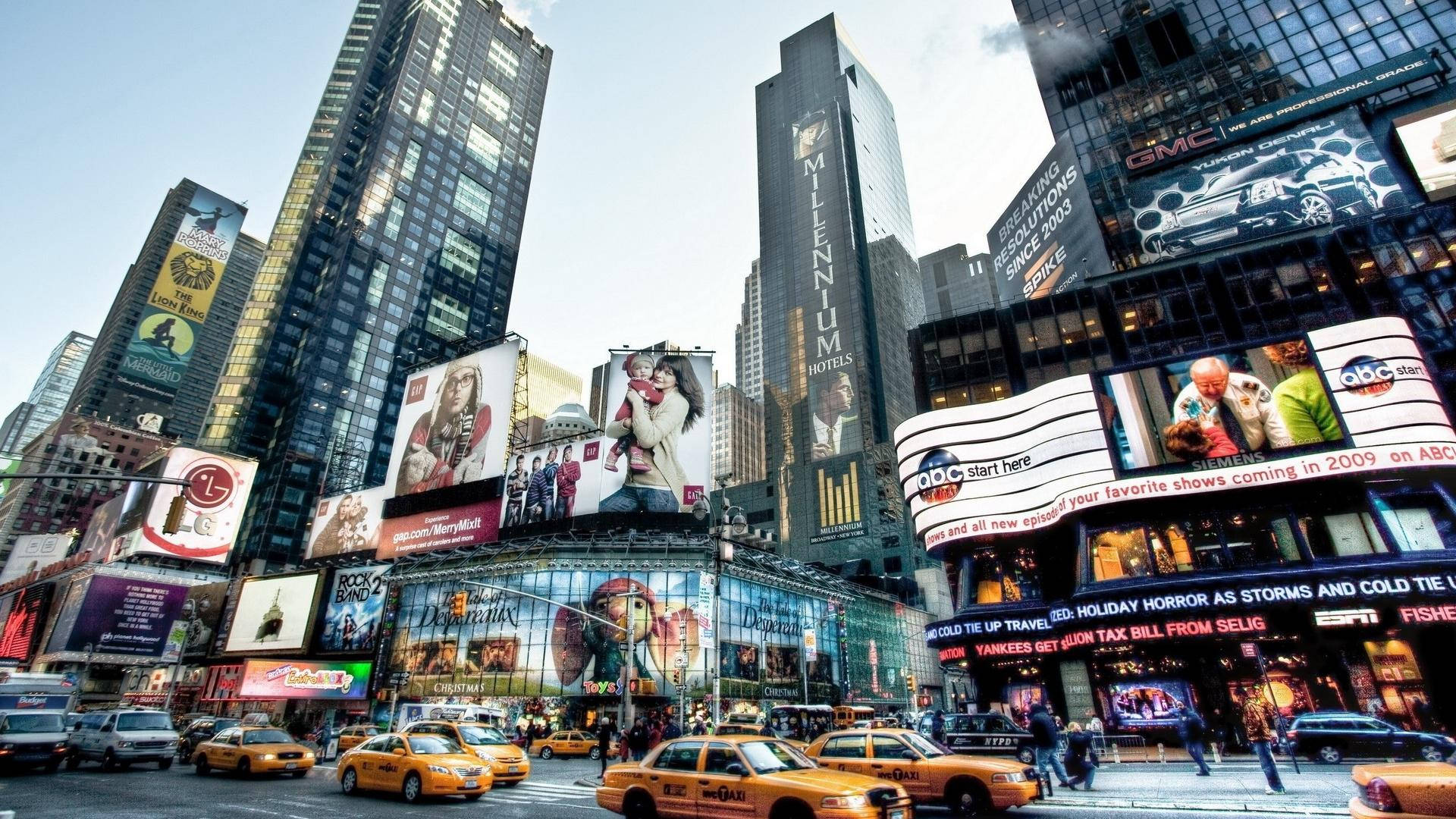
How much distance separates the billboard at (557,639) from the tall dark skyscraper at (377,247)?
3723 cm

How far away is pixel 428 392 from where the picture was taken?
208 ft

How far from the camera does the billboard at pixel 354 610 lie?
167 feet

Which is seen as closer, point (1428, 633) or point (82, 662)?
point (1428, 633)

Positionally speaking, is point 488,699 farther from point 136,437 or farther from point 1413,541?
point 136,437

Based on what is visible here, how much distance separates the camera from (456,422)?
6066cm

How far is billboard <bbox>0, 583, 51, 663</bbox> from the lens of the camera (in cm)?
6259

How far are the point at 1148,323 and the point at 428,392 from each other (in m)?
61.1

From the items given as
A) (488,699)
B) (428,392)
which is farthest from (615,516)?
(428,392)

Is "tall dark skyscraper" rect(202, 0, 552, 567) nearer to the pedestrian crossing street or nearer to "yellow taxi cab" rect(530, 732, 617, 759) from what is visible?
"yellow taxi cab" rect(530, 732, 617, 759)

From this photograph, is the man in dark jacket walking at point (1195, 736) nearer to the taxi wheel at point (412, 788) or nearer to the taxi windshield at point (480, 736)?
the taxi windshield at point (480, 736)

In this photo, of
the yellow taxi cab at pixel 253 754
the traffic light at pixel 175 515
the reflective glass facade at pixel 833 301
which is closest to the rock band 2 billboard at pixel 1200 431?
the yellow taxi cab at pixel 253 754

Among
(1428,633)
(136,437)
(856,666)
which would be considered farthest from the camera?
(136,437)

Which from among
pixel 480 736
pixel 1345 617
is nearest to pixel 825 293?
A: pixel 1345 617

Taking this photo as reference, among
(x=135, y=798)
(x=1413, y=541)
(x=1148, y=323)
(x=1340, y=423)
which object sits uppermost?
(x=1148, y=323)
